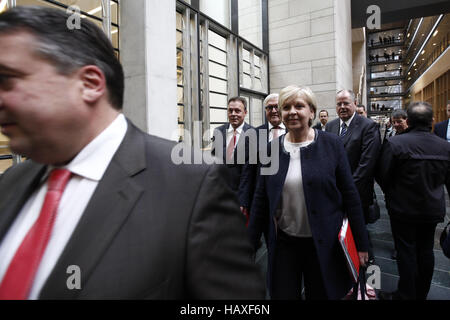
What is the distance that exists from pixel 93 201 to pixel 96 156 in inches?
5.8

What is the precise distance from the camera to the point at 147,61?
13.1ft

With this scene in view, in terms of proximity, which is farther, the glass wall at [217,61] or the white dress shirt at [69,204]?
the glass wall at [217,61]

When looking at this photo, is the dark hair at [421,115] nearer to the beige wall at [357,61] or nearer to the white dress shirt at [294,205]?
the white dress shirt at [294,205]

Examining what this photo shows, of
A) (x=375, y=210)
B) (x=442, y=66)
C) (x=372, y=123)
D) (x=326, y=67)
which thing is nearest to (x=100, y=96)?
(x=372, y=123)

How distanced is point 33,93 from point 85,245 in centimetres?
43

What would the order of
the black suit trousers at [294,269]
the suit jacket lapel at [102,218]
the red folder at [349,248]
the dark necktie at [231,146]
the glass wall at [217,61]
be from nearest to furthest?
the suit jacket lapel at [102,218] < the red folder at [349,248] < the black suit trousers at [294,269] < the dark necktie at [231,146] < the glass wall at [217,61]

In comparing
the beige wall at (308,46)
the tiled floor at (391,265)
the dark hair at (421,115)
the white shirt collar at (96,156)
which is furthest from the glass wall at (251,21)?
the white shirt collar at (96,156)

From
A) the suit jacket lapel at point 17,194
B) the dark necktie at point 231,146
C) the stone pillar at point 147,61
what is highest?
the stone pillar at point 147,61

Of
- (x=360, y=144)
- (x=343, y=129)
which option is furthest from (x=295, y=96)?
(x=343, y=129)

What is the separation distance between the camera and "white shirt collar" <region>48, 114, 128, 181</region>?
0.85m

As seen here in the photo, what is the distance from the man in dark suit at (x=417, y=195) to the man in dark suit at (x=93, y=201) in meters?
2.43

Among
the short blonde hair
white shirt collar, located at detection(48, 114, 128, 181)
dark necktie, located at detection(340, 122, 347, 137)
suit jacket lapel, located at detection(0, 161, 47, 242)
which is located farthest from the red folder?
dark necktie, located at detection(340, 122, 347, 137)

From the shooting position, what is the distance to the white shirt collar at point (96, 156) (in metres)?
0.85

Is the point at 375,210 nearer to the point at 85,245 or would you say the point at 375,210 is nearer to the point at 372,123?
the point at 372,123
